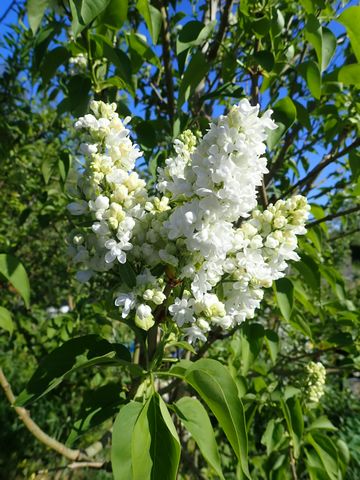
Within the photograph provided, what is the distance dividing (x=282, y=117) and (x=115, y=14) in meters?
0.53

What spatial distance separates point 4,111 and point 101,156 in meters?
2.67

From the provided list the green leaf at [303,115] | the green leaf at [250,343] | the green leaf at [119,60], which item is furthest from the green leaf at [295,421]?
the green leaf at [119,60]

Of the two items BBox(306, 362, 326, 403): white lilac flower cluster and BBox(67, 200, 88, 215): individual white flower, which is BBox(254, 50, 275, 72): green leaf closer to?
BBox(67, 200, 88, 215): individual white flower

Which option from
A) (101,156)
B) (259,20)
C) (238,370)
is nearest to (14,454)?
(238,370)

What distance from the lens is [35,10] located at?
0.98 m

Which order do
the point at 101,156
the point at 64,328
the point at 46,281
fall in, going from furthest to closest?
the point at 46,281 → the point at 64,328 → the point at 101,156

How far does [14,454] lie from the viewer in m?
3.37

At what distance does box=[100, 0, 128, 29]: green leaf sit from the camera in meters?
1.05

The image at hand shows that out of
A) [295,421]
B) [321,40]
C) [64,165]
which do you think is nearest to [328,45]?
[321,40]

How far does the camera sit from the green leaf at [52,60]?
4.03 ft

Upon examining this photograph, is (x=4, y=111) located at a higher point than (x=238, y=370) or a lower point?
higher

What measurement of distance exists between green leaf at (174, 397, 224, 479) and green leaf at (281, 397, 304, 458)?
25.3 inches

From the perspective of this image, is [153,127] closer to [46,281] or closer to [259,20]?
[259,20]

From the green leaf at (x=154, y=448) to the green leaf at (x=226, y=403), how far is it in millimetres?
96
